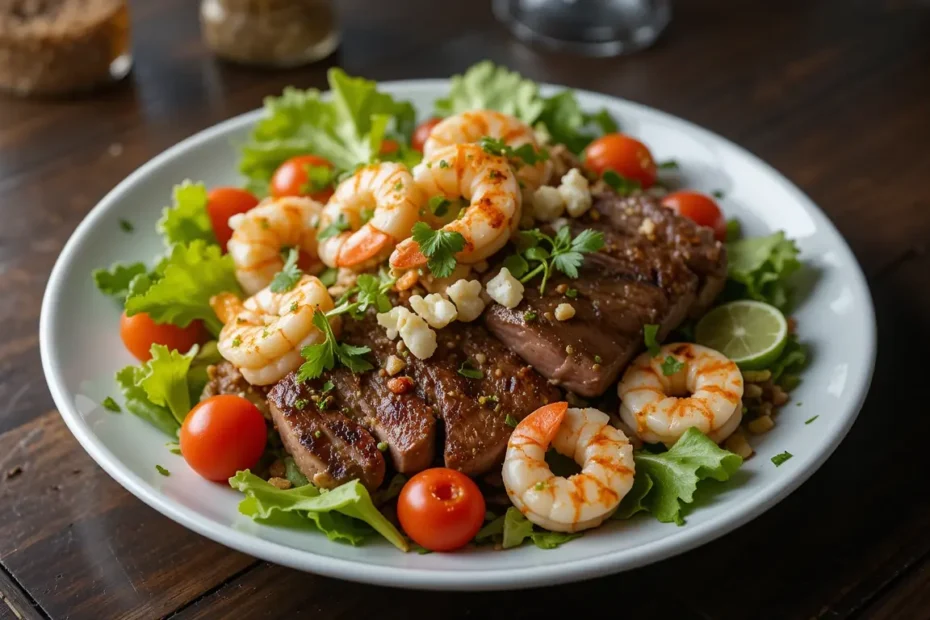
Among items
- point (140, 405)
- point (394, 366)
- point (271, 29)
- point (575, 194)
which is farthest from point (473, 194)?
point (271, 29)

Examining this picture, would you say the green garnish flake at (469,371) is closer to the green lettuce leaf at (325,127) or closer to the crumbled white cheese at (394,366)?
the crumbled white cheese at (394,366)

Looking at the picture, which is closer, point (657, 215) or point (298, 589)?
point (298, 589)

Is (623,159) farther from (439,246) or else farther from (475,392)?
(475,392)

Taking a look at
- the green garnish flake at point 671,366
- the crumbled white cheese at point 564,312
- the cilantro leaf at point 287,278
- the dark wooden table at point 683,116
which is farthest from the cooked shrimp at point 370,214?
the dark wooden table at point 683,116

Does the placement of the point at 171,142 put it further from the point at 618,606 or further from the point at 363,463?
the point at 618,606

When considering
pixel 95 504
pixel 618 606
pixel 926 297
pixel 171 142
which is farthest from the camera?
pixel 171 142

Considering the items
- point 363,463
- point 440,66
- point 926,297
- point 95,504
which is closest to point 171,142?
point 440,66
